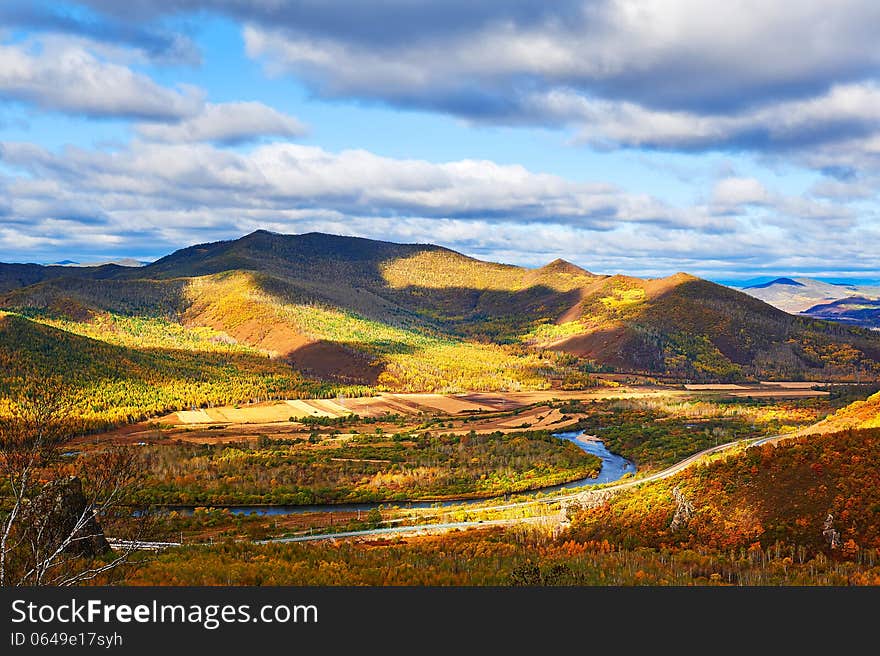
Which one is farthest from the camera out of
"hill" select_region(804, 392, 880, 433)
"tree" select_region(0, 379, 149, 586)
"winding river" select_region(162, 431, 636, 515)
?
"winding river" select_region(162, 431, 636, 515)

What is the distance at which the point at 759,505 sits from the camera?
2682 inches

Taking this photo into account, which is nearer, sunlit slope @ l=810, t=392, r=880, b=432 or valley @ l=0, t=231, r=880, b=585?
valley @ l=0, t=231, r=880, b=585

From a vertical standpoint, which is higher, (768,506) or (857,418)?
(857,418)

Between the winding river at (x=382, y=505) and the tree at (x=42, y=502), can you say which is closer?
the tree at (x=42, y=502)

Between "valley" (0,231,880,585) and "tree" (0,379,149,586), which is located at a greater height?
"tree" (0,379,149,586)

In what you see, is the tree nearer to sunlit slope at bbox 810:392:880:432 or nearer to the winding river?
the winding river

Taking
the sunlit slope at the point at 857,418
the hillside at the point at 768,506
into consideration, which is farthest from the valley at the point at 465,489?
the sunlit slope at the point at 857,418

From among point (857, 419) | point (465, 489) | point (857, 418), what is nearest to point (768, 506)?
point (857, 419)

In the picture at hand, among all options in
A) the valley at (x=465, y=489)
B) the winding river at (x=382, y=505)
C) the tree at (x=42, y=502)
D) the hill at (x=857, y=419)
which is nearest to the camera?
the tree at (x=42, y=502)

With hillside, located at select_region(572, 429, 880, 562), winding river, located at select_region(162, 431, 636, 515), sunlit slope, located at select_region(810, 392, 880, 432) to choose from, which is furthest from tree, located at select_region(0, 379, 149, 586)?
sunlit slope, located at select_region(810, 392, 880, 432)

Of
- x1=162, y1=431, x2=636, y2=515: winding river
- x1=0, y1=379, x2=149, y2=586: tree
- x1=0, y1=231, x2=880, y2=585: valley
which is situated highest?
x1=0, y1=379, x2=149, y2=586: tree

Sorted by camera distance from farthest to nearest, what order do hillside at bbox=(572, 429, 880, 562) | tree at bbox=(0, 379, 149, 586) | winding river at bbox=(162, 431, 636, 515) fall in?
winding river at bbox=(162, 431, 636, 515) < hillside at bbox=(572, 429, 880, 562) < tree at bbox=(0, 379, 149, 586)

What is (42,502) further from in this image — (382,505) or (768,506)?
(382,505)

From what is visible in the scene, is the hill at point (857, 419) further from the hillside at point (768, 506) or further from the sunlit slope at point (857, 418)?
the hillside at point (768, 506)
